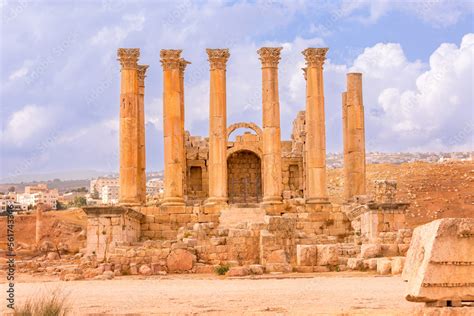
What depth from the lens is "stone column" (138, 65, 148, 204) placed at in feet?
132

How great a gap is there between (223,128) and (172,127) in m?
2.30

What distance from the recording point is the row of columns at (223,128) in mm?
37594

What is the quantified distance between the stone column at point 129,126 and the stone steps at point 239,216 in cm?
404

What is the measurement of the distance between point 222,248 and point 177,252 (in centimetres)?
162

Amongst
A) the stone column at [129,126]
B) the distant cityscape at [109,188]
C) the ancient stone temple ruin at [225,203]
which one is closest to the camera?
the ancient stone temple ruin at [225,203]

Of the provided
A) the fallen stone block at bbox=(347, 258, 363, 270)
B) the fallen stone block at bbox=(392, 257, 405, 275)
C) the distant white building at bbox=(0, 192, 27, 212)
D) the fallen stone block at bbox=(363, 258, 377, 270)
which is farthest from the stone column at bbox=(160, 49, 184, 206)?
the fallen stone block at bbox=(392, 257, 405, 275)

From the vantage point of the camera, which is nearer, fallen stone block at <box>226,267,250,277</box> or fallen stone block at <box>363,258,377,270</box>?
fallen stone block at <box>226,267,250,277</box>

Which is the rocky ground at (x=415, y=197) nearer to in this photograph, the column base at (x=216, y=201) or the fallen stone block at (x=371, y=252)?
the column base at (x=216, y=201)

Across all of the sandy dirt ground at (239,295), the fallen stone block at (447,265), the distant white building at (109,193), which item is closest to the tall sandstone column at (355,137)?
the sandy dirt ground at (239,295)

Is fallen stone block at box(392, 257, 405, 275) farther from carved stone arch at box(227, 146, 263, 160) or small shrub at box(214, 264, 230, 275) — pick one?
carved stone arch at box(227, 146, 263, 160)

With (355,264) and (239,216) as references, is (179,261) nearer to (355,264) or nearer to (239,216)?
(355,264)

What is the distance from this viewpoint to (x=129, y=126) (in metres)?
37.4

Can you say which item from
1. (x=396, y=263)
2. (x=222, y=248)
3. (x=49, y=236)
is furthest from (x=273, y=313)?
(x=49, y=236)

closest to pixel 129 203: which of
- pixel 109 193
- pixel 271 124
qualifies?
pixel 271 124
